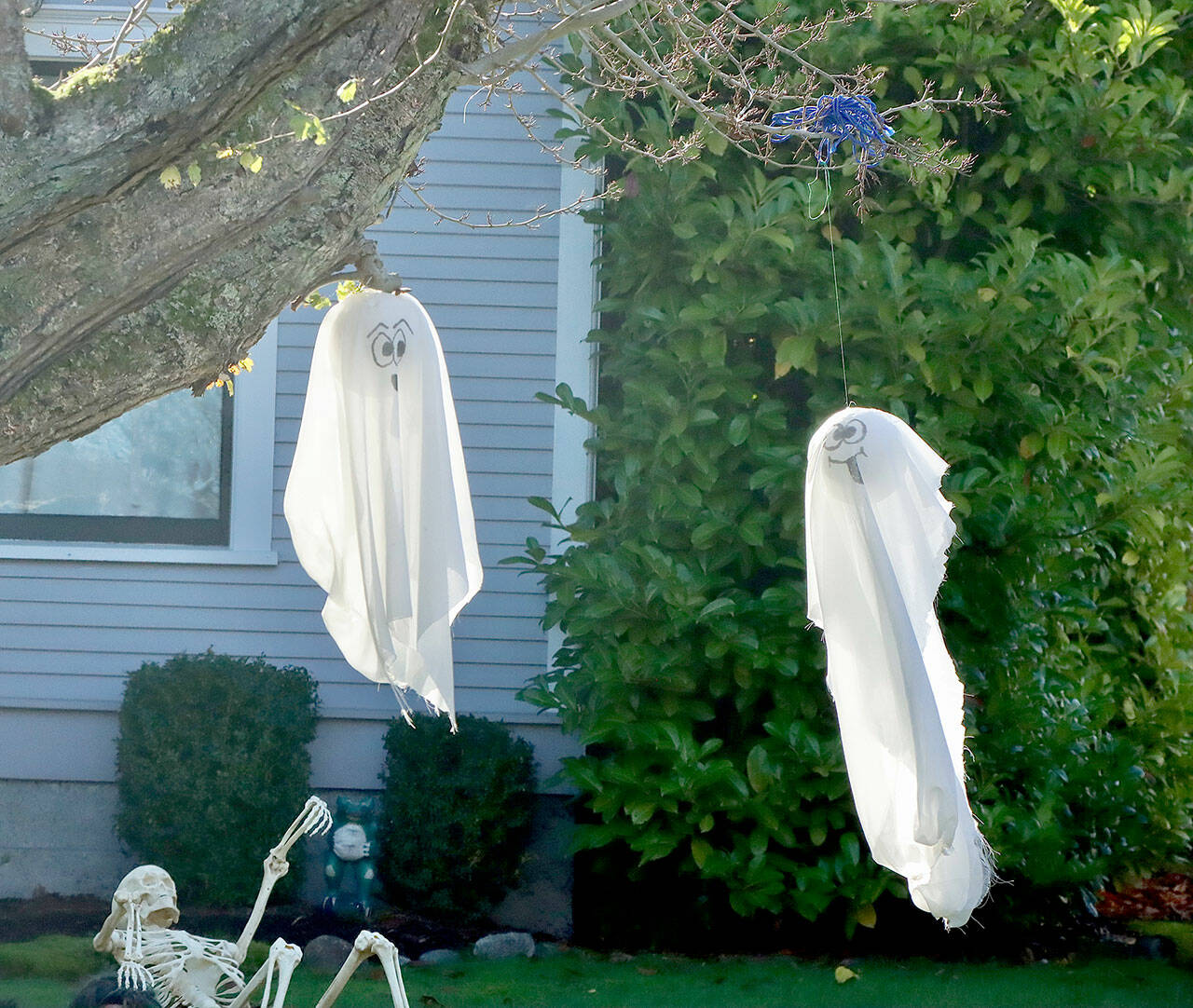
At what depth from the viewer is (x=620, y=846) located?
5.20 meters

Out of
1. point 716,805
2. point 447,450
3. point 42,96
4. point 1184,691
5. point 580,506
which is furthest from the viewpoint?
point 1184,691

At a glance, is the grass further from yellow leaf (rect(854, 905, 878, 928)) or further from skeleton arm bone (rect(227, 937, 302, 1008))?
skeleton arm bone (rect(227, 937, 302, 1008))

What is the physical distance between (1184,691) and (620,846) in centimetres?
266

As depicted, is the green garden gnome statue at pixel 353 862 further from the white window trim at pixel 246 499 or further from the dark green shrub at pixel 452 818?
the white window trim at pixel 246 499

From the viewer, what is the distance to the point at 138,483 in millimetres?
6098

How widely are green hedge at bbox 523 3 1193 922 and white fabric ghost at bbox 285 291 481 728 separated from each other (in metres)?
1.92

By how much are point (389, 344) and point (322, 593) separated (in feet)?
10.4

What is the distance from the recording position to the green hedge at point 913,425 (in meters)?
4.60

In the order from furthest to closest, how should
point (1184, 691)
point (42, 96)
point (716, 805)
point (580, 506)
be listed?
point (1184, 691) < point (580, 506) < point (716, 805) < point (42, 96)

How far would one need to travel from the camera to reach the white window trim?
19.3 feet

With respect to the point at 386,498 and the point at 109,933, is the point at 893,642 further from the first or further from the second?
the point at 109,933

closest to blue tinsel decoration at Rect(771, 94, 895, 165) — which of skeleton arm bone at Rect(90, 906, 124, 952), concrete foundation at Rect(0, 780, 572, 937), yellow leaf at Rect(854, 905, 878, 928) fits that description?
skeleton arm bone at Rect(90, 906, 124, 952)

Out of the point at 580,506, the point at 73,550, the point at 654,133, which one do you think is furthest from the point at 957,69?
the point at 73,550

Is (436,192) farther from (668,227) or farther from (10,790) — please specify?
(10,790)
